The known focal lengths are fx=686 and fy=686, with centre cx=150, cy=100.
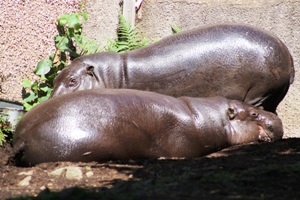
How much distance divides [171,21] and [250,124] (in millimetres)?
2580

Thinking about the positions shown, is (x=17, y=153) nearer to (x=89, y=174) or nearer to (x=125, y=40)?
(x=89, y=174)

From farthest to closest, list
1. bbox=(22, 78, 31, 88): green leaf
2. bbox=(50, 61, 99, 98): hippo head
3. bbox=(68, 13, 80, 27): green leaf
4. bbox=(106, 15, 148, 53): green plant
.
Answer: bbox=(106, 15, 148, 53): green plant → bbox=(68, 13, 80, 27): green leaf → bbox=(22, 78, 31, 88): green leaf → bbox=(50, 61, 99, 98): hippo head

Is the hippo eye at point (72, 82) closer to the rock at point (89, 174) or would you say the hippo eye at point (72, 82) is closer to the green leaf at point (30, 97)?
the green leaf at point (30, 97)

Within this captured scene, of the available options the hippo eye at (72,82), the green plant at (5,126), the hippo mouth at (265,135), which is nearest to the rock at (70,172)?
the green plant at (5,126)

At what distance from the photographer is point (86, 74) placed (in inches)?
333

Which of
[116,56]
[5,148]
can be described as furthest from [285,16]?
[5,148]

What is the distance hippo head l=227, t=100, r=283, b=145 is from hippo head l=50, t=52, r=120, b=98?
176 centimetres

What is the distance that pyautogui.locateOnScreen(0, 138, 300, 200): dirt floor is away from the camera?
4297 mm

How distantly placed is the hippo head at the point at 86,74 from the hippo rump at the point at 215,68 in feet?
0.04

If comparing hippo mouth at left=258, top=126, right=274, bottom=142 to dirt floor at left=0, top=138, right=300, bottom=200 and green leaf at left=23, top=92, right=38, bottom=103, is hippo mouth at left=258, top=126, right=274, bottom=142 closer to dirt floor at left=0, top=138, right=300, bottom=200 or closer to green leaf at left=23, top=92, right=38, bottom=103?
dirt floor at left=0, top=138, right=300, bottom=200

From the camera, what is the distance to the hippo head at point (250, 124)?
733 centimetres

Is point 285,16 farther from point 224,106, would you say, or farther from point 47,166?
point 47,166

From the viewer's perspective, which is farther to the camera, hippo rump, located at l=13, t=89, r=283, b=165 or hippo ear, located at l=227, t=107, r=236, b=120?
hippo ear, located at l=227, t=107, r=236, b=120

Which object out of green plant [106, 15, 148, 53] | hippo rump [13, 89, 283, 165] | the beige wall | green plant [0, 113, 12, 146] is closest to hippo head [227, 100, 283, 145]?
hippo rump [13, 89, 283, 165]
